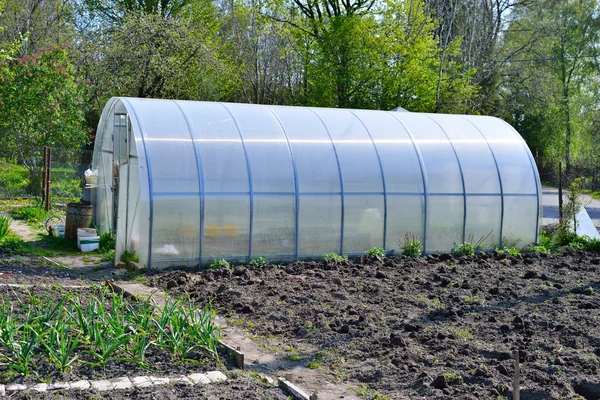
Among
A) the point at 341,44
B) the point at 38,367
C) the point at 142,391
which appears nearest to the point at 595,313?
the point at 142,391

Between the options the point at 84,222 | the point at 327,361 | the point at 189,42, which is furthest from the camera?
the point at 189,42

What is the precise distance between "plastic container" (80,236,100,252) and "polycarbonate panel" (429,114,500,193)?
21.4 feet

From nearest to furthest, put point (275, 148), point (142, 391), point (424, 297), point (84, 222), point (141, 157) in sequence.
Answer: point (142, 391)
point (424, 297)
point (141, 157)
point (275, 148)
point (84, 222)

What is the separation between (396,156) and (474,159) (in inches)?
61.9

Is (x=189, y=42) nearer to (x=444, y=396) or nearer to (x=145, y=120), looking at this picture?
(x=145, y=120)

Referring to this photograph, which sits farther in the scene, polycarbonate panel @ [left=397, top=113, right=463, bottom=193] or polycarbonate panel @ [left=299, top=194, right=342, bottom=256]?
polycarbonate panel @ [left=397, top=113, right=463, bottom=193]

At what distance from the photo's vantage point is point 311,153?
11.5m

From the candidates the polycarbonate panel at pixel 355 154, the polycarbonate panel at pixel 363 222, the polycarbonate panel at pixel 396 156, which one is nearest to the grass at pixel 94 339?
the polycarbonate panel at pixel 363 222

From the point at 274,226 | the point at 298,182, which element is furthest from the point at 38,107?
the point at 274,226

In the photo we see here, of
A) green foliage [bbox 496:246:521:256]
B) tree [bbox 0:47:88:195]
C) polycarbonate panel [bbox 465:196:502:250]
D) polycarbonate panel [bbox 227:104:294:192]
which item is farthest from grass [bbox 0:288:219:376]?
tree [bbox 0:47:88:195]

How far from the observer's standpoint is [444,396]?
4840 mm

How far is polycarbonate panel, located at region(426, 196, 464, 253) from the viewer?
1202cm

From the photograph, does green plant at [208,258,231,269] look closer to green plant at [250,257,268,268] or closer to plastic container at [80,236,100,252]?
green plant at [250,257,268,268]

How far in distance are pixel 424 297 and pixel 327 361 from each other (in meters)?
2.77
